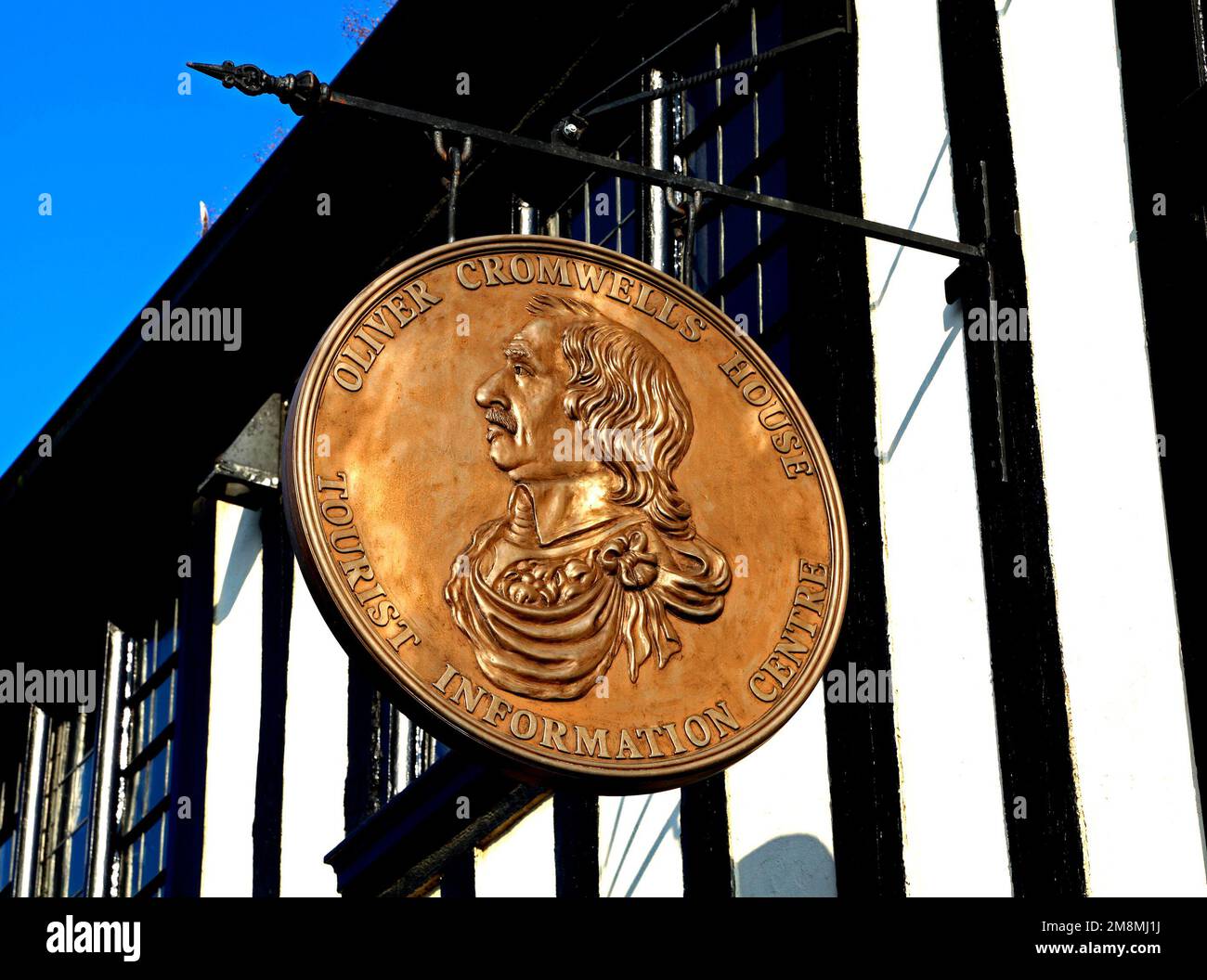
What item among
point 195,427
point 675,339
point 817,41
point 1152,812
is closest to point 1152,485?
point 1152,812

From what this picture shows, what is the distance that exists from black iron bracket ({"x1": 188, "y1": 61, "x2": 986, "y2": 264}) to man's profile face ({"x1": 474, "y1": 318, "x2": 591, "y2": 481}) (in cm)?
65

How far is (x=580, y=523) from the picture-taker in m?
5.61

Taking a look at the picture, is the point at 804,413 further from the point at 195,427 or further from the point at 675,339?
the point at 195,427

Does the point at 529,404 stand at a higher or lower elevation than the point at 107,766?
higher

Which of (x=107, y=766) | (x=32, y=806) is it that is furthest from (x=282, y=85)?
(x=32, y=806)

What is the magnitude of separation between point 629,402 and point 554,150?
938mm

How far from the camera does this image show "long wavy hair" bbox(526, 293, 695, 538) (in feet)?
18.7

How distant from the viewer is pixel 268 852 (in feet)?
33.4

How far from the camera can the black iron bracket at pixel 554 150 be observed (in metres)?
5.92

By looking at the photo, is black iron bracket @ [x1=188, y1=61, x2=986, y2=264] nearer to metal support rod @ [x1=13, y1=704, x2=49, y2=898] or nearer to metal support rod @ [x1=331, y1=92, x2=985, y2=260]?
metal support rod @ [x1=331, y1=92, x2=985, y2=260]

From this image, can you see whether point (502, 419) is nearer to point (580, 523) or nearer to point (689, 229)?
point (580, 523)

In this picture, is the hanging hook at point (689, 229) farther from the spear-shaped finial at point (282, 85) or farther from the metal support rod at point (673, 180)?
the spear-shaped finial at point (282, 85)

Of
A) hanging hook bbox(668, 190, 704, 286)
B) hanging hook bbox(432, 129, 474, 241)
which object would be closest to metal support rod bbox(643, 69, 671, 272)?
hanging hook bbox(668, 190, 704, 286)

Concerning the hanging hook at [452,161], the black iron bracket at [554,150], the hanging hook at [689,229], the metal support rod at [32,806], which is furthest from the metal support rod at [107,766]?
the black iron bracket at [554,150]
